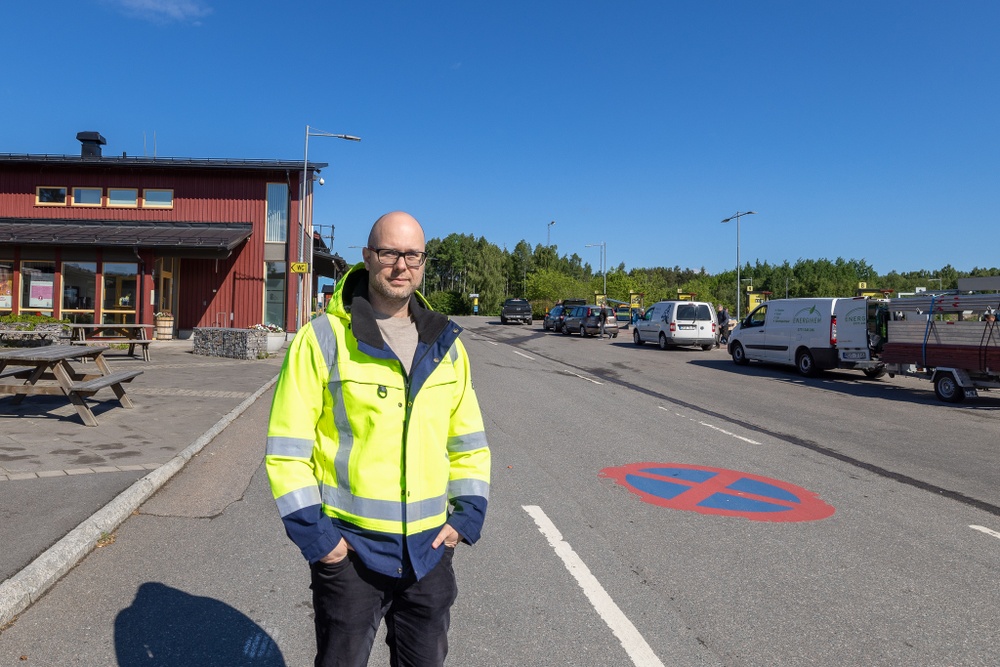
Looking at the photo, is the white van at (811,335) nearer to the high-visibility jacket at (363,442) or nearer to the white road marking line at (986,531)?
the white road marking line at (986,531)

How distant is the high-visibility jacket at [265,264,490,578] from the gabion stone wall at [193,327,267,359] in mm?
17685

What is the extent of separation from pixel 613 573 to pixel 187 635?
7.81 feet

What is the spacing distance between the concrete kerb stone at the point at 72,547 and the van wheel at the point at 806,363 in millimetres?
16398

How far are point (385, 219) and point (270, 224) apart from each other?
27209 millimetres

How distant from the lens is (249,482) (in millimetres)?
6352

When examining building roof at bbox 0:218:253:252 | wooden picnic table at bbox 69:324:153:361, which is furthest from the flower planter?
building roof at bbox 0:218:253:252

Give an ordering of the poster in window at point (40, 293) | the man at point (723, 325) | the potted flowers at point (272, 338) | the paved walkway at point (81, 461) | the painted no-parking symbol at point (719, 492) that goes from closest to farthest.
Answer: the paved walkway at point (81, 461), the painted no-parking symbol at point (719, 492), the potted flowers at point (272, 338), the poster in window at point (40, 293), the man at point (723, 325)

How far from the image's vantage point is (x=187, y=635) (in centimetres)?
338

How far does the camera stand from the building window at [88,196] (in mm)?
27516

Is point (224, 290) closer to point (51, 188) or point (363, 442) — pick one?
point (51, 188)

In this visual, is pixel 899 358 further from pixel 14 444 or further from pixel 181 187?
pixel 181 187

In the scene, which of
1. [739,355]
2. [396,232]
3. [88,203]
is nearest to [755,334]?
[739,355]

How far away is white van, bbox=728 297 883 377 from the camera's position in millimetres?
17270

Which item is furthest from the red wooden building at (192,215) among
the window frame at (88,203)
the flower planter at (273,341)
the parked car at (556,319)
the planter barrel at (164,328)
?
the parked car at (556,319)
